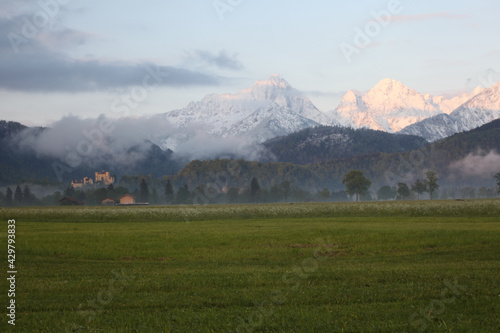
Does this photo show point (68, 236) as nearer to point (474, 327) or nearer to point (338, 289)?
point (338, 289)

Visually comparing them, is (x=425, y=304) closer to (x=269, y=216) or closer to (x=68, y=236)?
(x=68, y=236)

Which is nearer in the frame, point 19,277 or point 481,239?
point 19,277

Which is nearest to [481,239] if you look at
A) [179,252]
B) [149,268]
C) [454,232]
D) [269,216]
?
[454,232]

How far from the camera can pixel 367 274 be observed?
25.5m

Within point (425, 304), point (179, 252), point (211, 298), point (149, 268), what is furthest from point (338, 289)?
point (179, 252)

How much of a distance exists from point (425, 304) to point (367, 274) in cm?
733

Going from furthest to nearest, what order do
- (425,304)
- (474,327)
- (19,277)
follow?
1. (19,277)
2. (425,304)
3. (474,327)

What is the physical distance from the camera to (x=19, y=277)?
26.2 metres

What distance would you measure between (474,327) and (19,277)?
2283 centimetres

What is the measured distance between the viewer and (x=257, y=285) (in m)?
23.2

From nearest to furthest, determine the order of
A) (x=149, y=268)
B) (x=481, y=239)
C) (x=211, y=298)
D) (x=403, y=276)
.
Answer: (x=211, y=298), (x=403, y=276), (x=149, y=268), (x=481, y=239)

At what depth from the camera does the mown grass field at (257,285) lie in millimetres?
16344

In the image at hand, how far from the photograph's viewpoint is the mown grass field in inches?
643

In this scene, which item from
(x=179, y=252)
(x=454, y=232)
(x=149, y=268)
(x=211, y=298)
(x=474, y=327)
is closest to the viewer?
(x=474, y=327)
